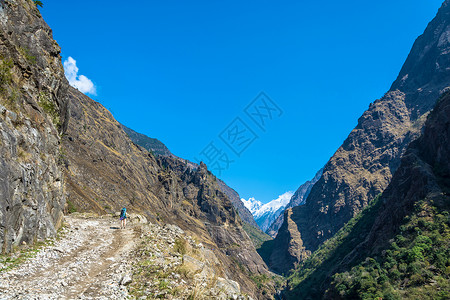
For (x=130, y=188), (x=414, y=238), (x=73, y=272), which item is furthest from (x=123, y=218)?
(x=130, y=188)

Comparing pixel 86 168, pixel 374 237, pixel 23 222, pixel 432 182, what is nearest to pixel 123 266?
pixel 23 222

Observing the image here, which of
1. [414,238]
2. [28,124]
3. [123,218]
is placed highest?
[414,238]

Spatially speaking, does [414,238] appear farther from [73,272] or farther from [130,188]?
[130,188]

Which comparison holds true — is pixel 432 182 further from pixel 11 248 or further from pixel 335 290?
pixel 11 248

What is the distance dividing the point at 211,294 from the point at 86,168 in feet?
274

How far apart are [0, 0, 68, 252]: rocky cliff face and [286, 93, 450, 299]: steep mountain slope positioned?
197ft

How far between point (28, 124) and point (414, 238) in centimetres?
8606

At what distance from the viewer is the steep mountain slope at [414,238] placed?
175 ft

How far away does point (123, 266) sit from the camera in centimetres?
1188

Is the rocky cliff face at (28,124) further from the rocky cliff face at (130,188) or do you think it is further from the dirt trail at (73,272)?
the rocky cliff face at (130,188)

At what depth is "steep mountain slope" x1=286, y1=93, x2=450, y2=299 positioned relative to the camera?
5347 cm

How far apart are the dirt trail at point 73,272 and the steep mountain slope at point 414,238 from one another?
184ft

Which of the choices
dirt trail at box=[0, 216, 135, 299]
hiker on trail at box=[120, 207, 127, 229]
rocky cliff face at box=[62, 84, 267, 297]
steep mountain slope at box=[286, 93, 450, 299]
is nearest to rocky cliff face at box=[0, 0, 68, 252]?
dirt trail at box=[0, 216, 135, 299]

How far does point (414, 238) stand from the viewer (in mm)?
68500
